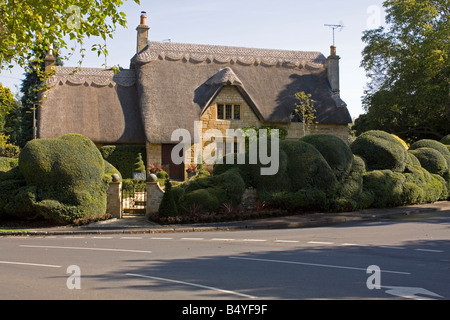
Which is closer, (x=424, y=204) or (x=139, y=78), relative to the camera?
(x=424, y=204)

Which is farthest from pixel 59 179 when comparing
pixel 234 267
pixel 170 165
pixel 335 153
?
pixel 170 165

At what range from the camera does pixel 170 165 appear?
34438 millimetres

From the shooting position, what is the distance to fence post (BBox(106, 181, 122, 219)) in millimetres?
19344

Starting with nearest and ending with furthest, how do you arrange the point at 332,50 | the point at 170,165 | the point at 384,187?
the point at 384,187 < the point at 170,165 < the point at 332,50

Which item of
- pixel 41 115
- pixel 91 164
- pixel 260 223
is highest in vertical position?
pixel 41 115

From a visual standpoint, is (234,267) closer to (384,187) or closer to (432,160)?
(384,187)

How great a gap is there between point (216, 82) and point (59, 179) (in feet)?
63.0

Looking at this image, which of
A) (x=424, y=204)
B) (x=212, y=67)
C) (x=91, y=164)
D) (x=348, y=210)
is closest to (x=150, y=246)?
(x=91, y=164)

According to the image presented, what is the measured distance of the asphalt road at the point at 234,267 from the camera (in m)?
7.08

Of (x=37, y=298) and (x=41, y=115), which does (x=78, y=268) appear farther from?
(x=41, y=115)

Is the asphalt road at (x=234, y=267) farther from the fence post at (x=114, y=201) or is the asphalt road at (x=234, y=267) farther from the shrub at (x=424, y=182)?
the shrub at (x=424, y=182)

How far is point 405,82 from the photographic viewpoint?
38.3 m

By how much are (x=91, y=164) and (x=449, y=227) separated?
12.4 m
